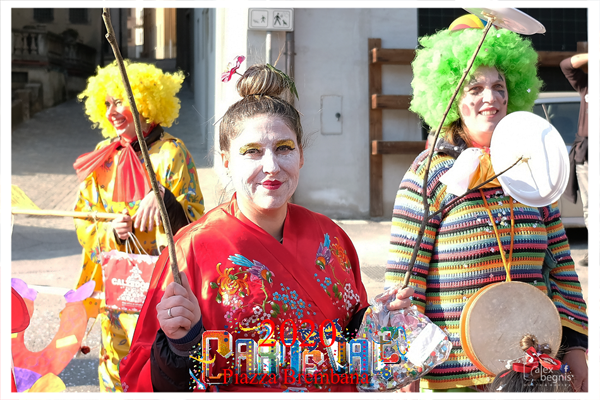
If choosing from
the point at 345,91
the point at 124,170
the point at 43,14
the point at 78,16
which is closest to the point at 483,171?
the point at 124,170

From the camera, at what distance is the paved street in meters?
4.85

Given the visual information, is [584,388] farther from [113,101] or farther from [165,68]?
[165,68]

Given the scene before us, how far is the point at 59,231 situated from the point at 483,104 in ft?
25.4

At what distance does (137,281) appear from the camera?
10.2 feet

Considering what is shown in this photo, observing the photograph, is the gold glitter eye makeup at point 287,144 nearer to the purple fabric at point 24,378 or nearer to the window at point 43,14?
the purple fabric at point 24,378

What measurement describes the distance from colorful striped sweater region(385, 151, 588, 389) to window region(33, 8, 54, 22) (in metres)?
25.9

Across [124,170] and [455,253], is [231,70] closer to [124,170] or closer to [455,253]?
[455,253]

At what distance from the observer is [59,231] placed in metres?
8.78

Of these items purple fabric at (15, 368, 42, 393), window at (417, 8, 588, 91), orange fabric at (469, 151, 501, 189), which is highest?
window at (417, 8, 588, 91)

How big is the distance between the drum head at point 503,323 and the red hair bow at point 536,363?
0.27 ft

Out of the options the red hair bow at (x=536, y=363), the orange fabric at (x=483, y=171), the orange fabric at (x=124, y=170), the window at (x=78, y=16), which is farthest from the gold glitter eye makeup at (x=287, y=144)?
the window at (x=78, y=16)

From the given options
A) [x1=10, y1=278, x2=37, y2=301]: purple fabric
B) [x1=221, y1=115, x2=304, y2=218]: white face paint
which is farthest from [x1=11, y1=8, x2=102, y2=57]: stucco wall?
[x1=221, y1=115, x2=304, y2=218]: white face paint

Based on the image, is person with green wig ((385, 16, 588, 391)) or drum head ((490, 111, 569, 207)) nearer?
drum head ((490, 111, 569, 207))

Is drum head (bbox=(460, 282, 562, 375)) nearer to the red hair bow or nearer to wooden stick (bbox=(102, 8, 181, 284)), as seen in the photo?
the red hair bow
